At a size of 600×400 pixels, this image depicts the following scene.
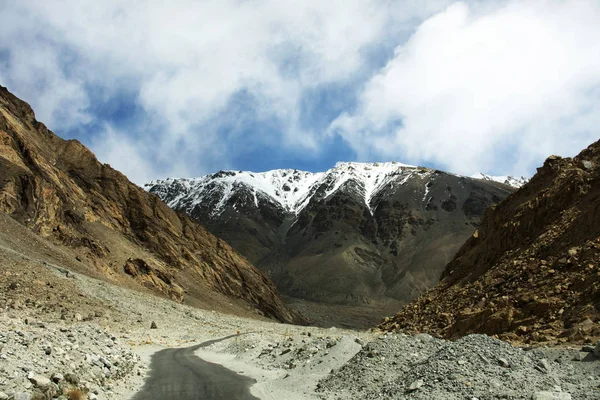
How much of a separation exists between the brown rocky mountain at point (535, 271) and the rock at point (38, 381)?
1687 cm

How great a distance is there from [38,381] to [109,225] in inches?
3291

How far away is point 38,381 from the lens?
1098cm

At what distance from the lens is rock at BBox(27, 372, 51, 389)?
10.9 metres

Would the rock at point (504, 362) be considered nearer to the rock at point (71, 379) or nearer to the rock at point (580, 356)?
the rock at point (580, 356)

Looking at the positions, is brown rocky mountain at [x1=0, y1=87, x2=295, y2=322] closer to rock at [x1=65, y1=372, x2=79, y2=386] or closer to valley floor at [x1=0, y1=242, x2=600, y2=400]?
valley floor at [x1=0, y1=242, x2=600, y2=400]

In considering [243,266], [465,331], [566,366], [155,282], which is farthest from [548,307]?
[243,266]

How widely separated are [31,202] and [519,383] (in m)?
73.5

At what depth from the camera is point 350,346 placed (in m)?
21.2

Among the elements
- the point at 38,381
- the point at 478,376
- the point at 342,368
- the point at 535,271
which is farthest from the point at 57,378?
the point at 535,271

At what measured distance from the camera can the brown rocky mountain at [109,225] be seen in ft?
229

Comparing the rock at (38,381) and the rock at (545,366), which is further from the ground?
the rock at (545,366)

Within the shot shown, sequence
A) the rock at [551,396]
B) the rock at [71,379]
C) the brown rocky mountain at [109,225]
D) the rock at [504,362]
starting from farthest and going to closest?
the brown rocky mountain at [109,225] < the rock at [504,362] < the rock at [71,379] < the rock at [551,396]

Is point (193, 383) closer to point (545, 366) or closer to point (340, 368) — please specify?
point (340, 368)

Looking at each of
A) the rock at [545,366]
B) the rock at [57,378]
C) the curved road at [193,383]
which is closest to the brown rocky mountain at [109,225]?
the curved road at [193,383]
